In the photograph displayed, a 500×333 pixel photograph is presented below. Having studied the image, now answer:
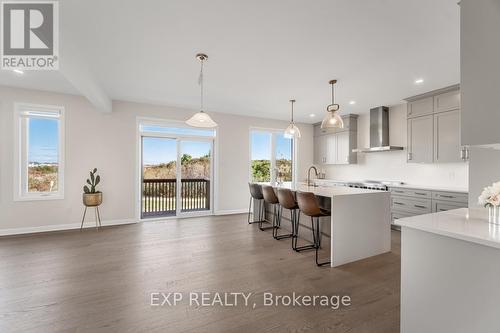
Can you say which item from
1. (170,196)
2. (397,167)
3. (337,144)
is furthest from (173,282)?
(337,144)

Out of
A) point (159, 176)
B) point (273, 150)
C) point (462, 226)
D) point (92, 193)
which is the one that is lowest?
point (92, 193)

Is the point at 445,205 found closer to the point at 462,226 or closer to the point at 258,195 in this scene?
the point at 462,226

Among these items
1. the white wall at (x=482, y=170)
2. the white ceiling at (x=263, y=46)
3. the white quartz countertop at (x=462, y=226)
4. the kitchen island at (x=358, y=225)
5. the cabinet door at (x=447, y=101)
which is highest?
the white ceiling at (x=263, y=46)

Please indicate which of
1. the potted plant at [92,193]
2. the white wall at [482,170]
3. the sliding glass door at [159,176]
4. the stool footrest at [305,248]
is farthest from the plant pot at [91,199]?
the white wall at [482,170]

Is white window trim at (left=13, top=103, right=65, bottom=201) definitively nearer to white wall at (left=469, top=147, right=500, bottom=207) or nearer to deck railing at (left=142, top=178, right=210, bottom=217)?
deck railing at (left=142, top=178, right=210, bottom=217)

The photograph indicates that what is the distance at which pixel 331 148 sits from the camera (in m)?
6.50

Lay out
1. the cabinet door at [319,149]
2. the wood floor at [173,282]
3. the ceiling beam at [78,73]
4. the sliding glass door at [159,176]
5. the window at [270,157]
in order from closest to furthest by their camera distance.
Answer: the wood floor at [173,282], the ceiling beam at [78,73], the sliding glass door at [159,176], the window at [270,157], the cabinet door at [319,149]

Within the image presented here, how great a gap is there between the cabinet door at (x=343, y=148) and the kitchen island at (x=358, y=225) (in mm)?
2905

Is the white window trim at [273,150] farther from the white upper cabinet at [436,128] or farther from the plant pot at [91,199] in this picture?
the plant pot at [91,199]

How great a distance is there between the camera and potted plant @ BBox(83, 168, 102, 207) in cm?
423

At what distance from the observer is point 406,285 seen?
152cm

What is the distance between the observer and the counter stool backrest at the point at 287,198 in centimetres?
346

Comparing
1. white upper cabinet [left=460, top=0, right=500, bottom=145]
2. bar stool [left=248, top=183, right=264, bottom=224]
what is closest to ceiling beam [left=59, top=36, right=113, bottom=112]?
bar stool [left=248, top=183, right=264, bottom=224]

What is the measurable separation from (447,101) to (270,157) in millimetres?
4060
